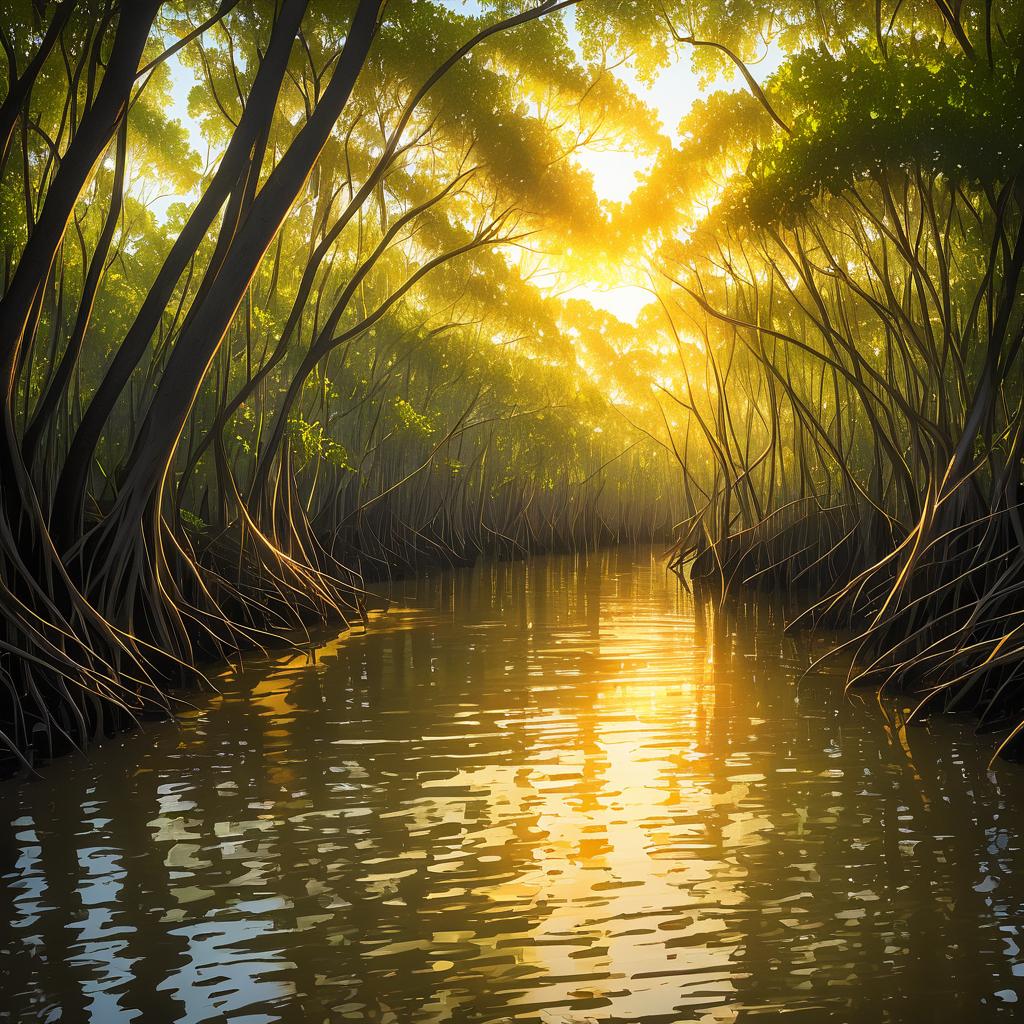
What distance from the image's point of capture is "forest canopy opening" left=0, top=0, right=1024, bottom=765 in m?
4.21

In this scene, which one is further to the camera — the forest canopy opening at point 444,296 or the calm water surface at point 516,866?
the forest canopy opening at point 444,296

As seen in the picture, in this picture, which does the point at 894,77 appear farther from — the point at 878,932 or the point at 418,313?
the point at 418,313

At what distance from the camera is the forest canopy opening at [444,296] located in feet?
13.8

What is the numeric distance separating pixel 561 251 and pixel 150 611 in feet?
20.2

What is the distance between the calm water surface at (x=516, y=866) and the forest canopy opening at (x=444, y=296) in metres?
0.61

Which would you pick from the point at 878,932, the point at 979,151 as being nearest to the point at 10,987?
the point at 878,932

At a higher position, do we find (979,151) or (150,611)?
(979,151)

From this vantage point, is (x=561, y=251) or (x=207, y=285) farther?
(x=561, y=251)

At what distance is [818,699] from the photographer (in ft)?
16.6

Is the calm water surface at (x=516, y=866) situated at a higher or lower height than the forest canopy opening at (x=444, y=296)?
lower

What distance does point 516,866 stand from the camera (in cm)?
271

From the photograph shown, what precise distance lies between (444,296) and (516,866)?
11402mm

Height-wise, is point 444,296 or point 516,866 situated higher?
point 444,296

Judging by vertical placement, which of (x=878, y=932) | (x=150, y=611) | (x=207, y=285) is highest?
(x=207, y=285)
